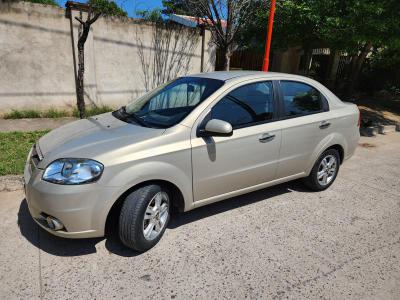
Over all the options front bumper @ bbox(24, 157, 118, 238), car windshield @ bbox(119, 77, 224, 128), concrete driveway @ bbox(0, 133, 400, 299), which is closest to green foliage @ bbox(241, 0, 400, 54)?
concrete driveway @ bbox(0, 133, 400, 299)

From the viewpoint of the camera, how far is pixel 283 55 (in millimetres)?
15617

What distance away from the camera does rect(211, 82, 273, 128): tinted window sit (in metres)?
3.27

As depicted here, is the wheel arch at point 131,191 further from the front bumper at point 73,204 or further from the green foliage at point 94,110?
the green foliage at point 94,110

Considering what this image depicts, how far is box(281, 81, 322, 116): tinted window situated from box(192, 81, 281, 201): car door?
0.23 meters

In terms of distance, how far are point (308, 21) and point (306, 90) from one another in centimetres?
605

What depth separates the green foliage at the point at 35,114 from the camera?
→ 6828mm

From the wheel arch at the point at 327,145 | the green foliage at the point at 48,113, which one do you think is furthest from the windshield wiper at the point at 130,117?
the green foliage at the point at 48,113

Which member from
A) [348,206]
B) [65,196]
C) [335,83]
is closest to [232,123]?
[65,196]

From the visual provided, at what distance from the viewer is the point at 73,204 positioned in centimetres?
256

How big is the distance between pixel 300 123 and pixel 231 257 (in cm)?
182

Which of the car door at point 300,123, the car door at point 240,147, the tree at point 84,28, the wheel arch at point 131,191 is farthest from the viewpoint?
the tree at point 84,28

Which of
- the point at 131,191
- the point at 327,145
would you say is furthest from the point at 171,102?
the point at 327,145

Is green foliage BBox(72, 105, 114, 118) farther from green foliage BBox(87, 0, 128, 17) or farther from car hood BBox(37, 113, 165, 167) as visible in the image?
car hood BBox(37, 113, 165, 167)

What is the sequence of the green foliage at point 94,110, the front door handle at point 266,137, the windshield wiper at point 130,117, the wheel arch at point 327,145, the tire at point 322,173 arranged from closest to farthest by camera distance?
the windshield wiper at point 130,117, the front door handle at point 266,137, the wheel arch at point 327,145, the tire at point 322,173, the green foliage at point 94,110
